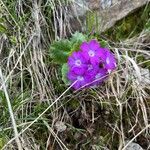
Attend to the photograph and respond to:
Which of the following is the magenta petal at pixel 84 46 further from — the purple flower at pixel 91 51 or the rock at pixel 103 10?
the rock at pixel 103 10

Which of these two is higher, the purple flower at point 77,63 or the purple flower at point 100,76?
the purple flower at point 77,63

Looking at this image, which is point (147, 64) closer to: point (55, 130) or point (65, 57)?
point (65, 57)

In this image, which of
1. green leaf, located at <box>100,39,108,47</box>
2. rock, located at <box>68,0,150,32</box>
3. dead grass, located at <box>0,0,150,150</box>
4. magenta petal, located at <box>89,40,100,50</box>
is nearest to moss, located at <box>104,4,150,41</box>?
rock, located at <box>68,0,150,32</box>

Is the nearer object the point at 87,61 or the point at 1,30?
the point at 87,61

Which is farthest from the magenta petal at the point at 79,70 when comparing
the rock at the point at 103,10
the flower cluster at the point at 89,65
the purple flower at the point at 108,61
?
the rock at the point at 103,10

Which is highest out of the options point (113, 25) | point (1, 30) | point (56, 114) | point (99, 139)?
point (1, 30)

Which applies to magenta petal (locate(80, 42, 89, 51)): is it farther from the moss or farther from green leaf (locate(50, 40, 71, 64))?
the moss

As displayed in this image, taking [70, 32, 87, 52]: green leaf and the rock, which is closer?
[70, 32, 87, 52]: green leaf

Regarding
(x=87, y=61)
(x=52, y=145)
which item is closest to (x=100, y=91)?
(x=87, y=61)
